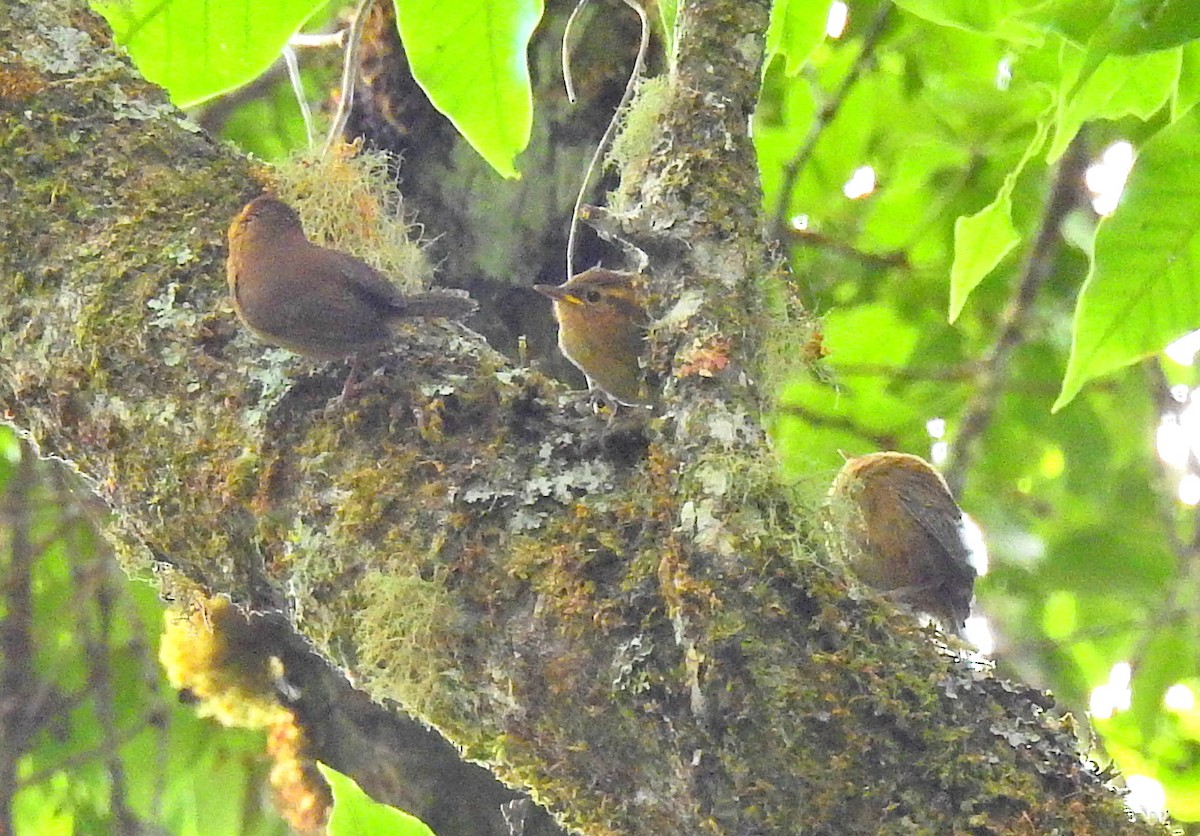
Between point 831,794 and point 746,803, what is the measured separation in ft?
0.29

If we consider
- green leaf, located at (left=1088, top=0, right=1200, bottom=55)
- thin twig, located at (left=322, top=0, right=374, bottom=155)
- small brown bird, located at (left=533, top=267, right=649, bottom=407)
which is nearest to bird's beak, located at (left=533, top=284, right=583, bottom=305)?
small brown bird, located at (left=533, top=267, right=649, bottom=407)

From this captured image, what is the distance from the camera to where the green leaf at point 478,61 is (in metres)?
1.78

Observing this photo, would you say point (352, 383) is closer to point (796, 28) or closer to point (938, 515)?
point (796, 28)

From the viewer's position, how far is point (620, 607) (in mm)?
1510

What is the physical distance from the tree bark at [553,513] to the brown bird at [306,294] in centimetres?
5

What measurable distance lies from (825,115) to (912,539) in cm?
175

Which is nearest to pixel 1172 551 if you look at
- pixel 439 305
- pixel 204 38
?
pixel 439 305

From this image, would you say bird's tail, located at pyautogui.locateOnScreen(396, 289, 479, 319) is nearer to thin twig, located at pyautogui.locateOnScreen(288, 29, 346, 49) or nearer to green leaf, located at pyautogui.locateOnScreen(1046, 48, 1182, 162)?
green leaf, located at pyautogui.locateOnScreen(1046, 48, 1182, 162)

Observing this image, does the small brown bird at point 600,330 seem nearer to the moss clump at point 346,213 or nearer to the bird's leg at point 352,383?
the moss clump at point 346,213

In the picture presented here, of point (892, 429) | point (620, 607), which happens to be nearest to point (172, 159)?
point (620, 607)

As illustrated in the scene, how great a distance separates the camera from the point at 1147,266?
1.55 metres

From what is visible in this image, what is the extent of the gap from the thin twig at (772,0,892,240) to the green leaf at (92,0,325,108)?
1.81 m

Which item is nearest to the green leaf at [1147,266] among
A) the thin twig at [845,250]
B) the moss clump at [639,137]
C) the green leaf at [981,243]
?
the green leaf at [981,243]

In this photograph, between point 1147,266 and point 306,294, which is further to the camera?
point 306,294
